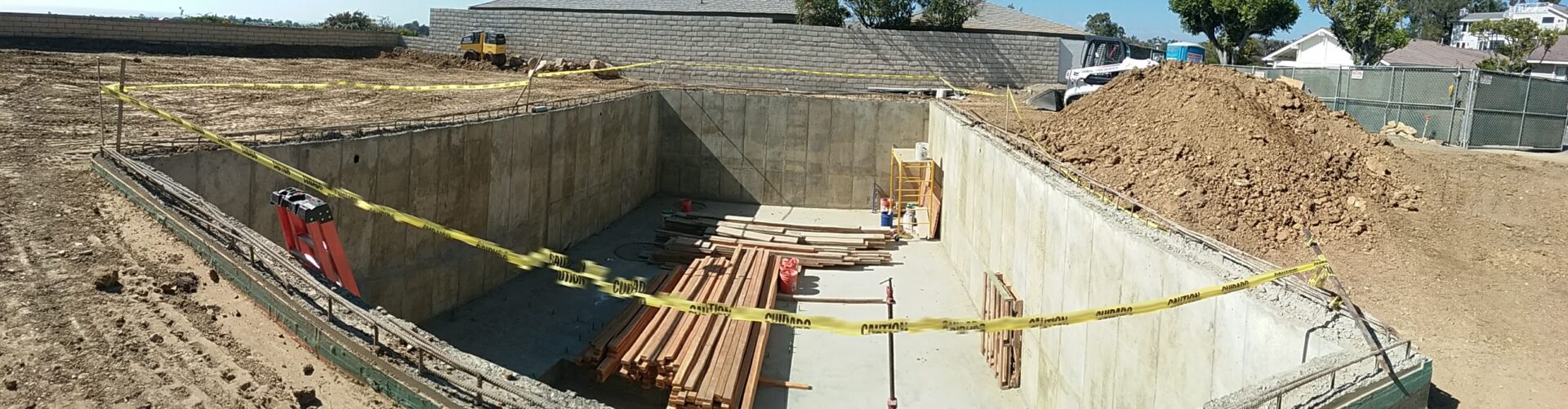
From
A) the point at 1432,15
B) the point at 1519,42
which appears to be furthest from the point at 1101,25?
the point at 1519,42

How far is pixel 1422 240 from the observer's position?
1016 cm

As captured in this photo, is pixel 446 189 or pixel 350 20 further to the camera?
pixel 350 20

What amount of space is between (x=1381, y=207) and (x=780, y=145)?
15160 millimetres

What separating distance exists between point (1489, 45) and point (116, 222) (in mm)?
99704

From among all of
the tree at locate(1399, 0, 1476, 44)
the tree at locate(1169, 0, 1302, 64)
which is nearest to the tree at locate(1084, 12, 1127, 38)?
the tree at locate(1399, 0, 1476, 44)

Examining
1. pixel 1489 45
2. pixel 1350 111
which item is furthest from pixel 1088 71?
pixel 1489 45

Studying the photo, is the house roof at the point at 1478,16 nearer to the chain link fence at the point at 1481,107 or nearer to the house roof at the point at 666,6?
the house roof at the point at 666,6

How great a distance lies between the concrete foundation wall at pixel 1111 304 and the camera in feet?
23.4

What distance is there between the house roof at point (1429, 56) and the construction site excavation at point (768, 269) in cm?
3540

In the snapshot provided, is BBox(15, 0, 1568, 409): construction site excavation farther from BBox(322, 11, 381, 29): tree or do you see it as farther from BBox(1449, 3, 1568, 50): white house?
BBox(1449, 3, 1568, 50): white house

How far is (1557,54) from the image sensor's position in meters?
49.5

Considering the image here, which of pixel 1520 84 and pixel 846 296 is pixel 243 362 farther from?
pixel 1520 84

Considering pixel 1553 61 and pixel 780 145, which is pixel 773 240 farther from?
pixel 1553 61

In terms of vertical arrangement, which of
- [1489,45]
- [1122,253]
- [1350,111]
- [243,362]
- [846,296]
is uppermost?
[1489,45]
